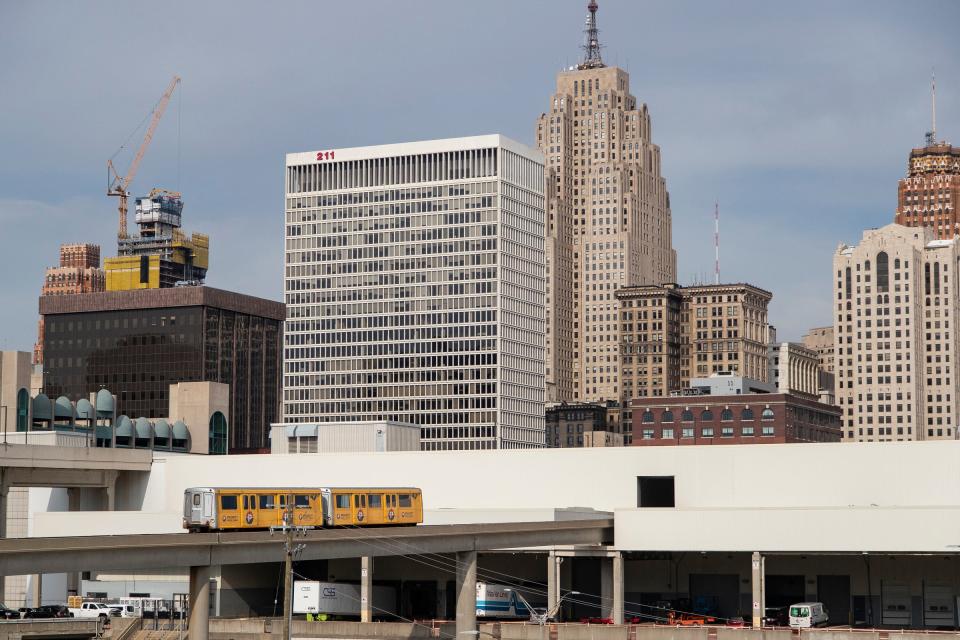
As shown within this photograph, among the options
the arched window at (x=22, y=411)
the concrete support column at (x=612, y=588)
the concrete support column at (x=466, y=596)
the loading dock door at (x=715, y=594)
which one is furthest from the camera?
the arched window at (x=22, y=411)

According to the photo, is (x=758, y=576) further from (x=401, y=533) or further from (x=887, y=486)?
(x=401, y=533)

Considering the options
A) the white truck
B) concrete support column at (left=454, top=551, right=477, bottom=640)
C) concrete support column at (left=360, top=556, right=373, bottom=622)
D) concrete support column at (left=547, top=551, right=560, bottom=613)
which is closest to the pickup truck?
the white truck

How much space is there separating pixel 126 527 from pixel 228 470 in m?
17.8

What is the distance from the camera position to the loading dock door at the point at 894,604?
125m

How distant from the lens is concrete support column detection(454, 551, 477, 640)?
106 m

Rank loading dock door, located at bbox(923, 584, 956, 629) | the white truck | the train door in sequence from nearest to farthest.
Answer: the train door → loading dock door, located at bbox(923, 584, 956, 629) → the white truck

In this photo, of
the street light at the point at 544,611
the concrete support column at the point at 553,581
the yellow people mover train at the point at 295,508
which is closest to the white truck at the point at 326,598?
the street light at the point at 544,611

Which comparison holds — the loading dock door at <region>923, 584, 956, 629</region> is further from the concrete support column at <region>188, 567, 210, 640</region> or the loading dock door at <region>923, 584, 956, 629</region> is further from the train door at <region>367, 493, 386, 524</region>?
the concrete support column at <region>188, 567, 210, 640</region>

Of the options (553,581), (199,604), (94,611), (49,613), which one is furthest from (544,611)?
(199,604)

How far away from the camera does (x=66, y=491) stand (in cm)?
15762

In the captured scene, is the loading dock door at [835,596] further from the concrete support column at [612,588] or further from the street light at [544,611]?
the street light at [544,611]

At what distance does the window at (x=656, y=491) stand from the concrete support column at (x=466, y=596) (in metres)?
33.9

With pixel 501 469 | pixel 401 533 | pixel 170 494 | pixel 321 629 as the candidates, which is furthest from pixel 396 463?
pixel 401 533

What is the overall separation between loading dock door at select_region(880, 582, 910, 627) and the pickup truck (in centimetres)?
6355
